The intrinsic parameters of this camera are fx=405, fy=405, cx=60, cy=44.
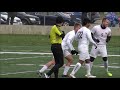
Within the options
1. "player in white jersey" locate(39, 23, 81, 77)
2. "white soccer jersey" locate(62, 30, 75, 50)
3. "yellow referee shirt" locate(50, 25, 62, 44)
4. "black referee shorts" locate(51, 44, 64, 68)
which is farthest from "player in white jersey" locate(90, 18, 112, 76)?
"yellow referee shirt" locate(50, 25, 62, 44)

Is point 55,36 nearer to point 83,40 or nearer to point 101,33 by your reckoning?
point 83,40

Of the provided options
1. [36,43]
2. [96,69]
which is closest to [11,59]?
[96,69]

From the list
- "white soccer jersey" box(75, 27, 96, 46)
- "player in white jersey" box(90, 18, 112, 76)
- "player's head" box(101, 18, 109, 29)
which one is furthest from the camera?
"player in white jersey" box(90, 18, 112, 76)

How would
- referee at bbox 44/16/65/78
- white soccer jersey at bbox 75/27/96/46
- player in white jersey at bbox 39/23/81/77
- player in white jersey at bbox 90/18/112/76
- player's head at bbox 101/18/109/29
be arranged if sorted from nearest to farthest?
referee at bbox 44/16/65/78 → white soccer jersey at bbox 75/27/96/46 → player in white jersey at bbox 39/23/81/77 → player's head at bbox 101/18/109/29 → player in white jersey at bbox 90/18/112/76

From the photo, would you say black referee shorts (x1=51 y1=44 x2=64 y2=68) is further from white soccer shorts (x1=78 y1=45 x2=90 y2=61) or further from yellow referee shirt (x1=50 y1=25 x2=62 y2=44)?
white soccer shorts (x1=78 y1=45 x2=90 y2=61)

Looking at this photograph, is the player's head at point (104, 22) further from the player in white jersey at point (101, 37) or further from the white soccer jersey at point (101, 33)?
the white soccer jersey at point (101, 33)

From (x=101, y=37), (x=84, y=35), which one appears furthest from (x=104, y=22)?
(x=84, y=35)

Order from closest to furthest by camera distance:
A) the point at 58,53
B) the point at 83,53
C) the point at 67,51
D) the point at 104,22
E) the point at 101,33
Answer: the point at 58,53 → the point at 83,53 → the point at 67,51 → the point at 104,22 → the point at 101,33

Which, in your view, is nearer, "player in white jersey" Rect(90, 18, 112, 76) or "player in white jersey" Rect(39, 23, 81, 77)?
"player in white jersey" Rect(39, 23, 81, 77)

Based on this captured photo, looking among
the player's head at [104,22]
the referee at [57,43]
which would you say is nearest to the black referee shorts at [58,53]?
the referee at [57,43]
